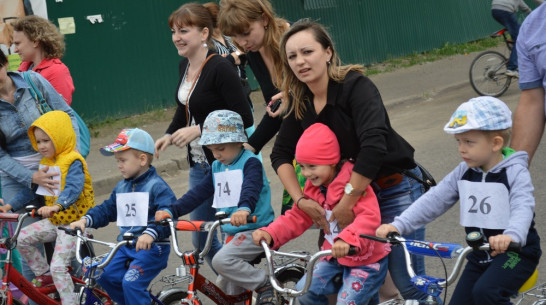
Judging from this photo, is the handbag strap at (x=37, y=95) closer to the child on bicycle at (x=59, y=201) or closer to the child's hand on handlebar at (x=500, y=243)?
the child on bicycle at (x=59, y=201)

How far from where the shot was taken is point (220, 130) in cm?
492

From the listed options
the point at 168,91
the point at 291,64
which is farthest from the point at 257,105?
the point at 291,64

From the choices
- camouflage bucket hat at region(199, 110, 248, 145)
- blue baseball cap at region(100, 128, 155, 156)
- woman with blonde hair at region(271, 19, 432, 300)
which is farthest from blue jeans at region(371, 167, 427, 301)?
blue baseball cap at region(100, 128, 155, 156)

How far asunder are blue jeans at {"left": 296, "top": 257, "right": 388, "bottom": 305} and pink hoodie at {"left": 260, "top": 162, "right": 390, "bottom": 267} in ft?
0.16

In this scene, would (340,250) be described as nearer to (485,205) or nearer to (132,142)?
(485,205)

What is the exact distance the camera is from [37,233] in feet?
18.7

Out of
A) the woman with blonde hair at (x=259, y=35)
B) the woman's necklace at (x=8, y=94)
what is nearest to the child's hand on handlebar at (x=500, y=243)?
the woman with blonde hair at (x=259, y=35)

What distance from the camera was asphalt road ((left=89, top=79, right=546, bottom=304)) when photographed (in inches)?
272

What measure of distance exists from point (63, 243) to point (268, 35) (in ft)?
6.47

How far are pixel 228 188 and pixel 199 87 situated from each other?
80 centimetres

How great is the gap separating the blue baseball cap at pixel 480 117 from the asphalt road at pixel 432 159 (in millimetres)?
2410

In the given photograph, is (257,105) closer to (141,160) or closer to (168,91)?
(168,91)

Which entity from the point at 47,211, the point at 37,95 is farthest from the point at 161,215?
the point at 37,95

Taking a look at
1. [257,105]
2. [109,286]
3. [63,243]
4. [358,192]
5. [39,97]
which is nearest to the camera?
[358,192]
